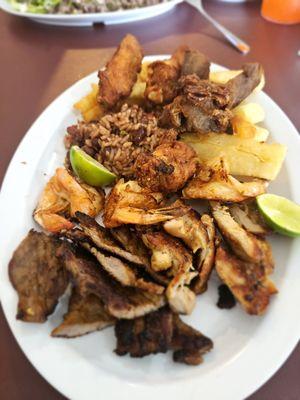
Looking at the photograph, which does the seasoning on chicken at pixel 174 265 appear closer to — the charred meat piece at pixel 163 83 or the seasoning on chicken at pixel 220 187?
the seasoning on chicken at pixel 220 187

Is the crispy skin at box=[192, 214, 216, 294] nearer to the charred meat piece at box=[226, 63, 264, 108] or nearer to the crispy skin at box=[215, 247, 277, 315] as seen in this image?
the crispy skin at box=[215, 247, 277, 315]

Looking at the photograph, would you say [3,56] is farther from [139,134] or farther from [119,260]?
[119,260]

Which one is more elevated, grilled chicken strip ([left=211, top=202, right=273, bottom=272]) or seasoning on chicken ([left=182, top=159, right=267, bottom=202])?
seasoning on chicken ([left=182, top=159, right=267, bottom=202])

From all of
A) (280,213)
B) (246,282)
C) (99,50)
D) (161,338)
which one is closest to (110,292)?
(161,338)

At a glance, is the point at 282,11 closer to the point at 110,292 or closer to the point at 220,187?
the point at 220,187

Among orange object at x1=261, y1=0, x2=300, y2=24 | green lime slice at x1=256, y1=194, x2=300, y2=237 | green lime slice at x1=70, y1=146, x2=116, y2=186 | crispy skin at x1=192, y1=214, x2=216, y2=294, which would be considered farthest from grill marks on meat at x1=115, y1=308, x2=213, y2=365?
orange object at x1=261, y1=0, x2=300, y2=24
